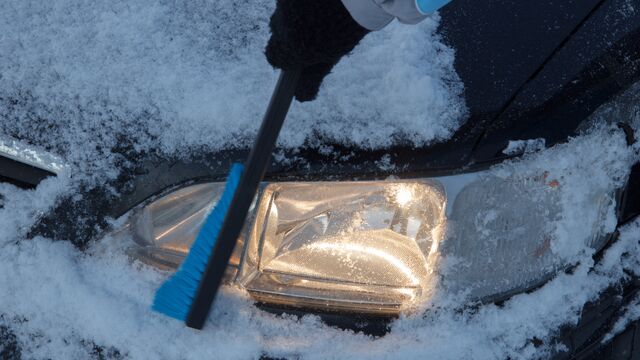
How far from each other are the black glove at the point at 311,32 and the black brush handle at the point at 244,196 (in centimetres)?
7

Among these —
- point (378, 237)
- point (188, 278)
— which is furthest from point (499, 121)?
point (188, 278)

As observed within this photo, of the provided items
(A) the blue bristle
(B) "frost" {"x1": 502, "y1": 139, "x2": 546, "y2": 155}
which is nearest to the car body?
(B) "frost" {"x1": 502, "y1": 139, "x2": 546, "y2": 155}

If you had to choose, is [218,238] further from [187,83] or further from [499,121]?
[499,121]

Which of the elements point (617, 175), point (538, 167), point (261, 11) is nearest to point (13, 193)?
point (261, 11)

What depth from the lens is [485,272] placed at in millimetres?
1601

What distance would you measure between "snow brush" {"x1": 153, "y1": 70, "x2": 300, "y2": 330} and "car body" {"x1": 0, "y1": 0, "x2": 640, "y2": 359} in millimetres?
69

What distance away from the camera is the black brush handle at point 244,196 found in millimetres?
1439

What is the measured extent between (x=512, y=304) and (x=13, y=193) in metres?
1.26

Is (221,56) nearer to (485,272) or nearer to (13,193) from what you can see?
(13,193)

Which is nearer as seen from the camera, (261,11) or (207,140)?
(207,140)

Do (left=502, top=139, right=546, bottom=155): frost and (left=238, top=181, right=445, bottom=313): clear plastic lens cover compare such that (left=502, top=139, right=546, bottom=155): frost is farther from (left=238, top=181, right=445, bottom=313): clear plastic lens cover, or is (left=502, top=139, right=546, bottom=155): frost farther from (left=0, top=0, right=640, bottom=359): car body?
(left=238, top=181, right=445, bottom=313): clear plastic lens cover

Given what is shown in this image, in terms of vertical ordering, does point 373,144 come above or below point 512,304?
above

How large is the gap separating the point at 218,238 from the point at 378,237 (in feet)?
1.25

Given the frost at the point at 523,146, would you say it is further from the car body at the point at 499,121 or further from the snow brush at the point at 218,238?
the snow brush at the point at 218,238
